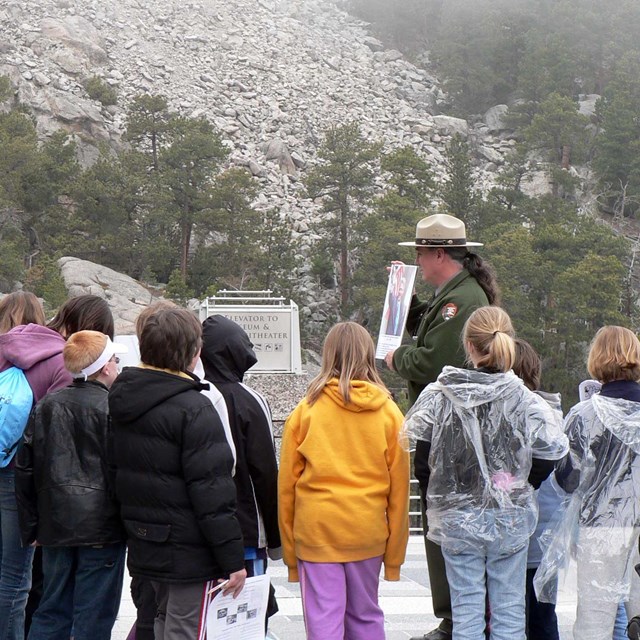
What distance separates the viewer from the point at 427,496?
12.2ft

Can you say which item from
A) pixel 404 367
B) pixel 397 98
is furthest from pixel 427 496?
pixel 397 98

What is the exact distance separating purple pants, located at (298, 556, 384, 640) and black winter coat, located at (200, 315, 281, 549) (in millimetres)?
213

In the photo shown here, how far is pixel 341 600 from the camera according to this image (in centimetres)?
370

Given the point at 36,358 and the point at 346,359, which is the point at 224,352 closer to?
the point at 346,359

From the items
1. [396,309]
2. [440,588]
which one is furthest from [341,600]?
[396,309]

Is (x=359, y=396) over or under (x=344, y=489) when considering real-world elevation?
over

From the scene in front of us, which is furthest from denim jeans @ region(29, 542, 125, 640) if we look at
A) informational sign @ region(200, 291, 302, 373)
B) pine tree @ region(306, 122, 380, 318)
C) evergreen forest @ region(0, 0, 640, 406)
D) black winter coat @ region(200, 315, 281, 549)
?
pine tree @ region(306, 122, 380, 318)

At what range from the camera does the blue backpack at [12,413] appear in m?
3.94

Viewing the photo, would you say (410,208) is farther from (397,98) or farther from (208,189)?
(397,98)

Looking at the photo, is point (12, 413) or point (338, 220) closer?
point (12, 413)

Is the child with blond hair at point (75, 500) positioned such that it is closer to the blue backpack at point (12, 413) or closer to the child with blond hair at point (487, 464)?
the blue backpack at point (12, 413)

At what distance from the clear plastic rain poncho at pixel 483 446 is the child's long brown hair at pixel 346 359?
23cm

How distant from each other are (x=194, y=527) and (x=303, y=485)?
538 mm

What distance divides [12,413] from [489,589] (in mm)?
1932
